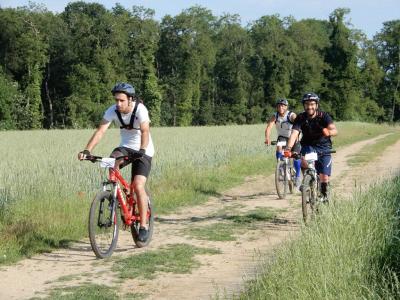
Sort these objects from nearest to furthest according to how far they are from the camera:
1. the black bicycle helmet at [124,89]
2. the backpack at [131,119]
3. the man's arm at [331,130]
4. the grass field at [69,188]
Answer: the black bicycle helmet at [124,89]
the backpack at [131,119]
the grass field at [69,188]
the man's arm at [331,130]

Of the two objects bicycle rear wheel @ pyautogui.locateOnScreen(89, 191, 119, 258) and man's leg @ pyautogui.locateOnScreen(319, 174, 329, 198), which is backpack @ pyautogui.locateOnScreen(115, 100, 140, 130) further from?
man's leg @ pyautogui.locateOnScreen(319, 174, 329, 198)

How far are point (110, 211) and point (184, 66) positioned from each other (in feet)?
213

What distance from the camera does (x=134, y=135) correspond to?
752 centimetres

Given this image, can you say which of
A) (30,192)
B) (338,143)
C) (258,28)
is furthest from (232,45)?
(30,192)

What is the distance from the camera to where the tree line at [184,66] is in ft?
191

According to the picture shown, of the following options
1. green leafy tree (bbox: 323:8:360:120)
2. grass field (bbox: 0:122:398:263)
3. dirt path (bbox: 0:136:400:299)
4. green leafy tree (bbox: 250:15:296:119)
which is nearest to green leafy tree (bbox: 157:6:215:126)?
green leafy tree (bbox: 250:15:296:119)

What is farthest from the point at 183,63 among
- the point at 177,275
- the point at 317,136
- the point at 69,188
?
the point at 177,275

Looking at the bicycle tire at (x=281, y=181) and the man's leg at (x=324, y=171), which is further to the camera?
the bicycle tire at (x=281, y=181)

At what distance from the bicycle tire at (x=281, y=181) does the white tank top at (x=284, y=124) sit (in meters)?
0.67

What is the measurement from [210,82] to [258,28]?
14.4 m

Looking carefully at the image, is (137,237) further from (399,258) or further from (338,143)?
(338,143)

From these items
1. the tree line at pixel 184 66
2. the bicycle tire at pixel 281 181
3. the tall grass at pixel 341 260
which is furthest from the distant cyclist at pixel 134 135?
the tree line at pixel 184 66

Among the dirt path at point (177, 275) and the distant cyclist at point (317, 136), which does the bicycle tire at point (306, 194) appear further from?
the dirt path at point (177, 275)

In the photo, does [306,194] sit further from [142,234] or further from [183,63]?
[183,63]
